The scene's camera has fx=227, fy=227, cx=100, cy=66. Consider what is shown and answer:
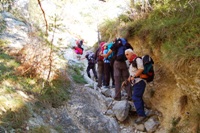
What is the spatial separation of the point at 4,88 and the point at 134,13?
487 centimetres

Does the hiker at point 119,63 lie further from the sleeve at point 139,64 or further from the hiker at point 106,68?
the sleeve at point 139,64

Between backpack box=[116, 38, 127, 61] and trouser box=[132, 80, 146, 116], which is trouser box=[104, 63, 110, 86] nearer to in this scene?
backpack box=[116, 38, 127, 61]

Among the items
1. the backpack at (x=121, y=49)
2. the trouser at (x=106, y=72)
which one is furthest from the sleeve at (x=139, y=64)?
the trouser at (x=106, y=72)

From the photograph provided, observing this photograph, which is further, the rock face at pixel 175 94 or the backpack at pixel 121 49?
the backpack at pixel 121 49

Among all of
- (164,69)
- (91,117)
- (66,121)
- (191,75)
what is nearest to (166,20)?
(164,69)

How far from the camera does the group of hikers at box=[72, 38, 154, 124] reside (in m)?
5.46

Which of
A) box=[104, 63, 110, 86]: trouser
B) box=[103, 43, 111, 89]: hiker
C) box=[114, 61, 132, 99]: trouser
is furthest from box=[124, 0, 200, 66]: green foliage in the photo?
box=[104, 63, 110, 86]: trouser

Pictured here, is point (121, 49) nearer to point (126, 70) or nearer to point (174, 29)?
point (126, 70)

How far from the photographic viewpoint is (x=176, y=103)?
5.30 m

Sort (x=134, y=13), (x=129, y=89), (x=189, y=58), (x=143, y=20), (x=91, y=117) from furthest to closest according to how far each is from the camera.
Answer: (x=134, y=13), (x=143, y=20), (x=129, y=89), (x=91, y=117), (x=189, y=58)

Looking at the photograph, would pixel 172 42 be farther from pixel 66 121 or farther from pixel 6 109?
pixel 6 109

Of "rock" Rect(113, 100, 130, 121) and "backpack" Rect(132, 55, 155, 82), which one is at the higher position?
"backpack" Rect(132, 55, 155, 82)

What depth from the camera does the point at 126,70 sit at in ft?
21.6

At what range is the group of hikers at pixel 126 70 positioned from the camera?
5461 millimetres
